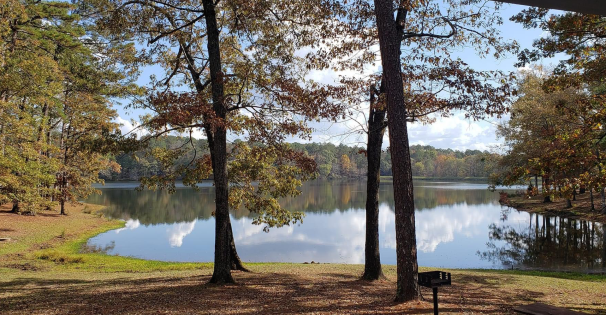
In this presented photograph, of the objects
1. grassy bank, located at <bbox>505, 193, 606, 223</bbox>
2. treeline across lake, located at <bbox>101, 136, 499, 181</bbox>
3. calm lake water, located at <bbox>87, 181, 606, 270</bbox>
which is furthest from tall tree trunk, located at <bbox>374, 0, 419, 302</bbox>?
treeline across lake, located at <bbox>101, 136, 499, 181</bbox>

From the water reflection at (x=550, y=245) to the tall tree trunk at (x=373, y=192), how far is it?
8506 millimetres

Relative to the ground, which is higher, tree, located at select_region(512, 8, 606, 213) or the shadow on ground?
tree, located at select_region(512, 8, 606, 213)

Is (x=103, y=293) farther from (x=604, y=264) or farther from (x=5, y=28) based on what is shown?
(x=604, y=264)

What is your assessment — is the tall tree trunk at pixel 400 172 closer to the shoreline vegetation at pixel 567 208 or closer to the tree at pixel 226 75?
the tree at pixel 226 75

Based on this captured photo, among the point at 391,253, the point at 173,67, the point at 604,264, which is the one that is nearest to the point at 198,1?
the point at 173,67

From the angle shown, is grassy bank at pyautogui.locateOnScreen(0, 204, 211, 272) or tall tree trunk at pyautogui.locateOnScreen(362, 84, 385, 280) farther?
grassy bank at pyautogui.locateOnScreen(0, 204, 211, 272)

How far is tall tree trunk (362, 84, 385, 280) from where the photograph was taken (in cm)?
882

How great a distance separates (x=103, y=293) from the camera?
23.5 feet

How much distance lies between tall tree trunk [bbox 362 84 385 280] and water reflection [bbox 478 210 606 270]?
8.51 m

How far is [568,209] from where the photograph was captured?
27656mm

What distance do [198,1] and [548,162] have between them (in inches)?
354

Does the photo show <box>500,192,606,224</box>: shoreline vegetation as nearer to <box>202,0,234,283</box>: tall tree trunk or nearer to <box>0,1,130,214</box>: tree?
<box>202,0,234,283</box>: tall tree trunk

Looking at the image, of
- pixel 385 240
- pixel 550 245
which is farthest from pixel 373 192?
pixel 550 245

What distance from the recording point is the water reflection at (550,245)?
14.7 metres
